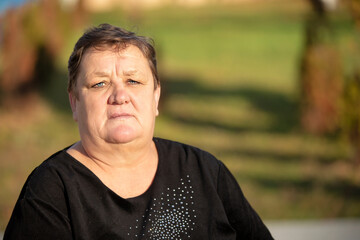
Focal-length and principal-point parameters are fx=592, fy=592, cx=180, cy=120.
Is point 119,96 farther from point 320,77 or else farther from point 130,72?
point 320,77

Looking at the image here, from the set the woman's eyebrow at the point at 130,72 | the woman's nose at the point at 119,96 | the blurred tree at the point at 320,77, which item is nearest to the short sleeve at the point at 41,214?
the woman's nose at the point at 119,96

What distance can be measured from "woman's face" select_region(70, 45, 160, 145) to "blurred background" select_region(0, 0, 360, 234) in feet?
10.9

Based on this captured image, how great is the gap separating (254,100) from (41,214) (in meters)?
4.10

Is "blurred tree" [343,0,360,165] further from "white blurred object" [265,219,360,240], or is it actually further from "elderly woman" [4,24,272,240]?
"elderly woman" [4,24,272,240]

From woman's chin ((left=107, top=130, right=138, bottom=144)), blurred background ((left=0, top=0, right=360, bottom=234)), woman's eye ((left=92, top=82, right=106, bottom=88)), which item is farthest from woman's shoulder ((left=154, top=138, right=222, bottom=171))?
blurred background ((left=0, top=0, right=360, bottom=234))

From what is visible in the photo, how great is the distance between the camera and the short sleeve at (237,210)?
7.37ft

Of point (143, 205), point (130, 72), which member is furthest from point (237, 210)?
point (130, 72)

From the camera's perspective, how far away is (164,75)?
554 cm

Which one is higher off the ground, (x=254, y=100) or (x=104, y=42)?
(x=254, y=100)

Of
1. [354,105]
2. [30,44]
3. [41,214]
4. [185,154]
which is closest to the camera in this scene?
[41,214]

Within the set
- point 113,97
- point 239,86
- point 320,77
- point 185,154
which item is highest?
point 320,77

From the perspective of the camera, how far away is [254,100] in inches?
227

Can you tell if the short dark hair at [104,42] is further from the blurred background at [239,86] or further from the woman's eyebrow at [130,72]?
the blurred background at [239,86]

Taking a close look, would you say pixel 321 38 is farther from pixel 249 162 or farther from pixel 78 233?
pixel 78 233
